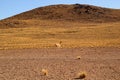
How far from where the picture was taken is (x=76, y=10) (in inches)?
4749

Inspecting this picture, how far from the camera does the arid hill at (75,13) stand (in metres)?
112

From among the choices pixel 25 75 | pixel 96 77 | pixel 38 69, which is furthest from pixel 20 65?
pixel 96 77

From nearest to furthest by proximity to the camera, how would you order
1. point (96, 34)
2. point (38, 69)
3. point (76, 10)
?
point (38, 69) < point (96, 34) < point (76, 10)

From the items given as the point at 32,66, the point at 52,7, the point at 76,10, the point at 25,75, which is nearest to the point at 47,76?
the point at 25,75

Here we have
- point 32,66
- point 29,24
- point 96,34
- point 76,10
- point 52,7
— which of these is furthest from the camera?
point 52,7

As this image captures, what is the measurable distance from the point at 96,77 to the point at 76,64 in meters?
5.89

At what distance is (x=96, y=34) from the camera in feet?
232

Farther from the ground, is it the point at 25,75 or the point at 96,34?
the point at 25,75

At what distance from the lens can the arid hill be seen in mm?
111544

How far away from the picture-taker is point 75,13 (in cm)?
11831

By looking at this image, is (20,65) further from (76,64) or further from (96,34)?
(96,34)

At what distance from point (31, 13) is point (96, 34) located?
5799cm

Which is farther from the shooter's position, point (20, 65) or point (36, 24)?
point (36, 24)

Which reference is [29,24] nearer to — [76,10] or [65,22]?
[65,22]
